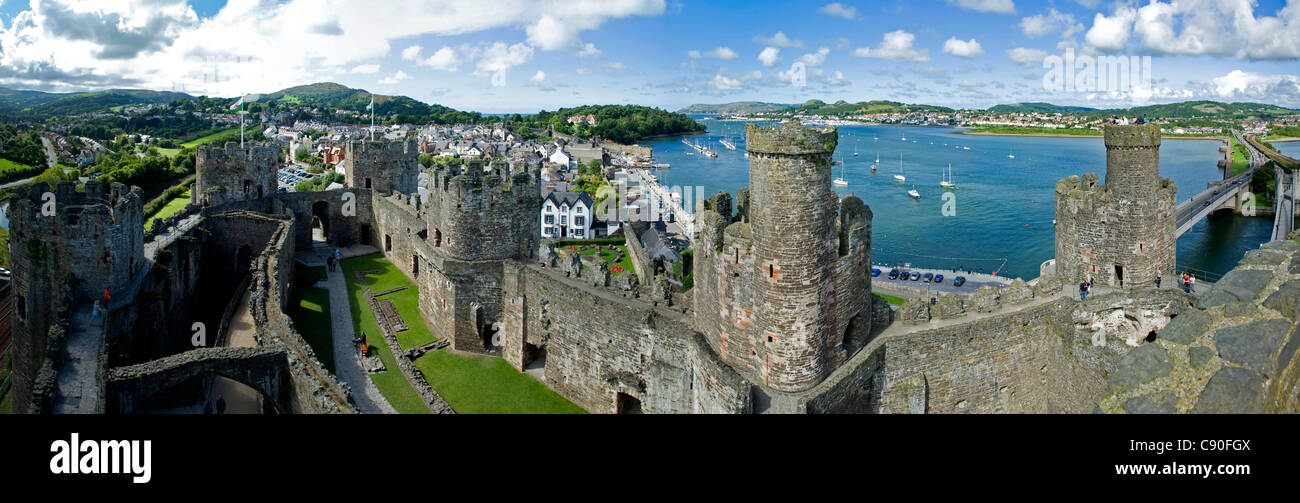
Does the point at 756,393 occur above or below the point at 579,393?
above

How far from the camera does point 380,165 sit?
36.4m

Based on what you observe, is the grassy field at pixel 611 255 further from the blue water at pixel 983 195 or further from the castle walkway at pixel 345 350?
the blue water at pixel 983 195

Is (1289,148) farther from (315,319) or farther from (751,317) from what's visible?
(315,319)

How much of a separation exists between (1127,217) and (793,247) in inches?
367

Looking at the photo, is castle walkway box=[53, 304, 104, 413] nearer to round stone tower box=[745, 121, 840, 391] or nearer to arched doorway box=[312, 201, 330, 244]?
round stone tower box=[745, 121, 840, 391]

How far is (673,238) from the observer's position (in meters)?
51.2

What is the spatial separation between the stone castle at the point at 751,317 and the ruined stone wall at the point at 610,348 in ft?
0.20

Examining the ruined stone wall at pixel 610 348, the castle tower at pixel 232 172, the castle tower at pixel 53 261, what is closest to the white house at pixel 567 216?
the castle tower at pixel 232 172

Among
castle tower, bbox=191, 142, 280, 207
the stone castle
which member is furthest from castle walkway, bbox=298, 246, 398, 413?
castle tower, bbox=191, 142, 280, 207

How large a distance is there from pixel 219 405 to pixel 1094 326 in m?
19.0

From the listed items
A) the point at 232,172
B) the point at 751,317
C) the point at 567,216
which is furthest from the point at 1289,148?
the point at 751,317

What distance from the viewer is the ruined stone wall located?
1475 cm
